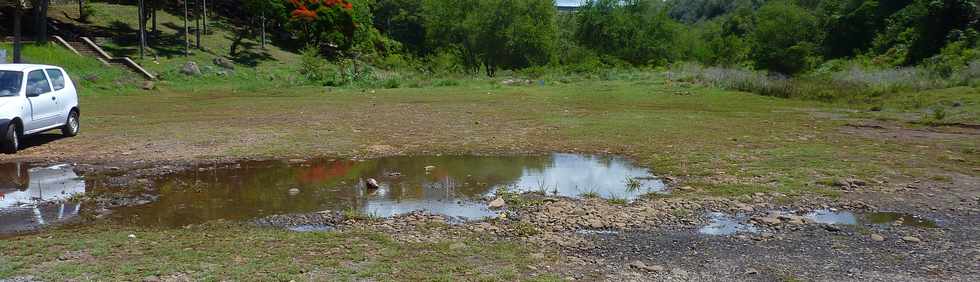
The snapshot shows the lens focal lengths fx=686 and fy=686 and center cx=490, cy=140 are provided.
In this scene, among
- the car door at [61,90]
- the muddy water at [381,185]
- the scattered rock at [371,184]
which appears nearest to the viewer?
the muddy water at [381,185]

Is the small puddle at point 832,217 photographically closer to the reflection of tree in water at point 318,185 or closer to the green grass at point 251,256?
the green grass at point 251,256

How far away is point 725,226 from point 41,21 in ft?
117

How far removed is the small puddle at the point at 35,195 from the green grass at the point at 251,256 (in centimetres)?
74

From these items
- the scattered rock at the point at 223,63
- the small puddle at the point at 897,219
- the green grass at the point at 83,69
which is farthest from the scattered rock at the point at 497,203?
the scattered rock at the point at 223,63

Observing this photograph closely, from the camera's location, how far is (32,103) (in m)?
11.4

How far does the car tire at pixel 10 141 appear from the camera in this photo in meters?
10.7

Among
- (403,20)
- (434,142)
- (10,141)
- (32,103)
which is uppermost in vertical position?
(403,20)

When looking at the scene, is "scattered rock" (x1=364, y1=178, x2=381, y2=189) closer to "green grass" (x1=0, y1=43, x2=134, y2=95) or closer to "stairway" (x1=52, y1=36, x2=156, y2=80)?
"green grass" (x1=0, y1=43, x2=134, y2=95)

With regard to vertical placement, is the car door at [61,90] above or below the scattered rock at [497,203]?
above

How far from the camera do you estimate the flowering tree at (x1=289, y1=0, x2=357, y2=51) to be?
1836 inches

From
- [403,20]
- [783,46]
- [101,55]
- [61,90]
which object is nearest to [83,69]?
[101,55]

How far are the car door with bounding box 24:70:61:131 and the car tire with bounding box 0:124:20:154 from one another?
0.91 feet

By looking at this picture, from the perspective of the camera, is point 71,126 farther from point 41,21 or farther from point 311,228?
point 41,21

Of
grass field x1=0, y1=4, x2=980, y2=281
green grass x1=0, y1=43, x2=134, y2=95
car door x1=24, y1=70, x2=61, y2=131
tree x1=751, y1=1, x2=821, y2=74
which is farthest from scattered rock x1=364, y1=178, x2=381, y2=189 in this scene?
tree x1=751, y1=1, x2=821, y2=74
